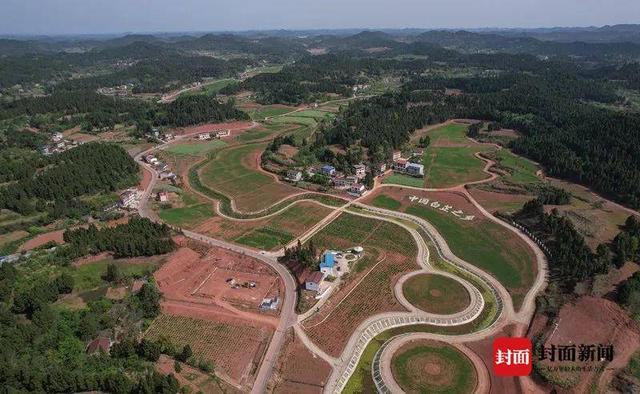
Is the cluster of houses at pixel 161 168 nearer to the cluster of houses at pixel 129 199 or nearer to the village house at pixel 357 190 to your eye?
the cluster of houses at pixel 129 199

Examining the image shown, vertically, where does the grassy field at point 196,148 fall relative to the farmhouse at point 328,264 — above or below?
below

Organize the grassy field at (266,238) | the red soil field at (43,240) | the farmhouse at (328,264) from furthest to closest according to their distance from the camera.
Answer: the grassy field at (266,238)
the red soil field at (43,240)
the farmhouse at (328,264)

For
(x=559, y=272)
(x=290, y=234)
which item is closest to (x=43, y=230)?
(x=290, y=234)

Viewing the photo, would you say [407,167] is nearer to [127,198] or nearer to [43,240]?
[127,198]

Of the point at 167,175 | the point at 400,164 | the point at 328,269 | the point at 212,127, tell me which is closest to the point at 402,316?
the point at 328,269

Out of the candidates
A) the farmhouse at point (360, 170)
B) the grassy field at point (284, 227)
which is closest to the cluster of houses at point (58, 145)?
the grassy field at point (284, 227)

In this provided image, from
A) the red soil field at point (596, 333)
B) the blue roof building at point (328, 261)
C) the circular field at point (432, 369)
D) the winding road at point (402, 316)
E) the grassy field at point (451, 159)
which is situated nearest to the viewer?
the red soil field at point (596, 333)

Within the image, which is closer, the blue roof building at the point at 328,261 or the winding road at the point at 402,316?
the winding road at the point at 402,316

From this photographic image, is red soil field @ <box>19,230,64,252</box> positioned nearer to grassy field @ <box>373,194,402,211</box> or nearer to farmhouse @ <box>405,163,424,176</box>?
grassy field @ <box>373,194,402,211</box>
